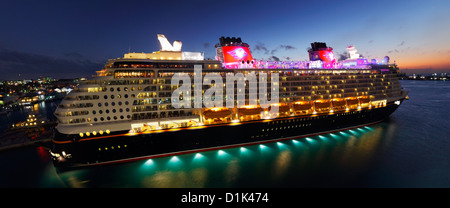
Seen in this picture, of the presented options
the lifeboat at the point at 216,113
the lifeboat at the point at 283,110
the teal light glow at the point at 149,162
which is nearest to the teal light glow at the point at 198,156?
the lifeboat at the point at 216,113

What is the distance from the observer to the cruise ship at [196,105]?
1645 centimetres

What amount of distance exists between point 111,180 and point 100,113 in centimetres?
566

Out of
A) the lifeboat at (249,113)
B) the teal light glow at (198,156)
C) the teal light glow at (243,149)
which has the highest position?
the lifeboat at (249,113)

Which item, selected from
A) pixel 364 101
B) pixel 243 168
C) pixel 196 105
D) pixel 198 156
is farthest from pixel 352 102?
pixel 198 156

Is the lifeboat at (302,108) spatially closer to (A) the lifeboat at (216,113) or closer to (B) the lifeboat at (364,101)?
(A) the lifeboat at (216,113)

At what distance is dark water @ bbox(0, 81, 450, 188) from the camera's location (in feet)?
50.5

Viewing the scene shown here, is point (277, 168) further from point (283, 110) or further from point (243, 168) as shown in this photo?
point (283, 110)

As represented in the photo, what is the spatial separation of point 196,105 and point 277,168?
31.6 feet

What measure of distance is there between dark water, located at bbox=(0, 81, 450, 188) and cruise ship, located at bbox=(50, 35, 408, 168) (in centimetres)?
137

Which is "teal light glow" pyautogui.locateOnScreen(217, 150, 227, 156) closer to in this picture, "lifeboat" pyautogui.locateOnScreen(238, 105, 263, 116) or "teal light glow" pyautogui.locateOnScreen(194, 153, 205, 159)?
"teal light glow" pyautogui.locateOnScreen(194, 153, 205, 159)

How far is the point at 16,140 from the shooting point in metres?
24.5

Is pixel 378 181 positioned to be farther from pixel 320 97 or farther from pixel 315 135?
pixel 320 97

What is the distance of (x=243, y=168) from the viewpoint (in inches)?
685
